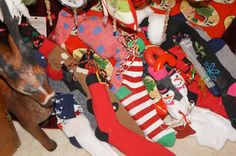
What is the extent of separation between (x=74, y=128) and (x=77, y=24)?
33 cm

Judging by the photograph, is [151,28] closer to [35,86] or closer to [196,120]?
[196,120]

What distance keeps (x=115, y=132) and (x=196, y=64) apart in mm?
348

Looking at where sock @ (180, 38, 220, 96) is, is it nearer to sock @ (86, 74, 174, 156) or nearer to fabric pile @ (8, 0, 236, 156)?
fabric pile @ (8, 0, 236, 156)

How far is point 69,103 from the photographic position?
110 cm

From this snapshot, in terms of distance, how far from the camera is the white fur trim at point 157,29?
1138 mm

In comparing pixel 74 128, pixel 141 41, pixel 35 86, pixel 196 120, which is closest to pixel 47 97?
pixel 35 86

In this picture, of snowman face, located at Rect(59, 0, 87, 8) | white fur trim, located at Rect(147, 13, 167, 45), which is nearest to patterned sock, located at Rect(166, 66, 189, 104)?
white fur trim, located at Rect(147, 13, 167, 45)

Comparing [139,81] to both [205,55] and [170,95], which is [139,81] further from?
[205,55]

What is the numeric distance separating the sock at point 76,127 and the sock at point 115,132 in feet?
0.13

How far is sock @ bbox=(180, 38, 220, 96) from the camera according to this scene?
1.13m

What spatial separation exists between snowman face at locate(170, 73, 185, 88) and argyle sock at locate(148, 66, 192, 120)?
0.01 m

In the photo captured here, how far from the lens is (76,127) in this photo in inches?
42.4

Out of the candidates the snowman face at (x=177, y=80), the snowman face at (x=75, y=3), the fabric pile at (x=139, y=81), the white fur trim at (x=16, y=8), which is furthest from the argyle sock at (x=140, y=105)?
the white fur trim at (x=16, y=8)

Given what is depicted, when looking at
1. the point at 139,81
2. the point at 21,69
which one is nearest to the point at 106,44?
the point at 139,81
